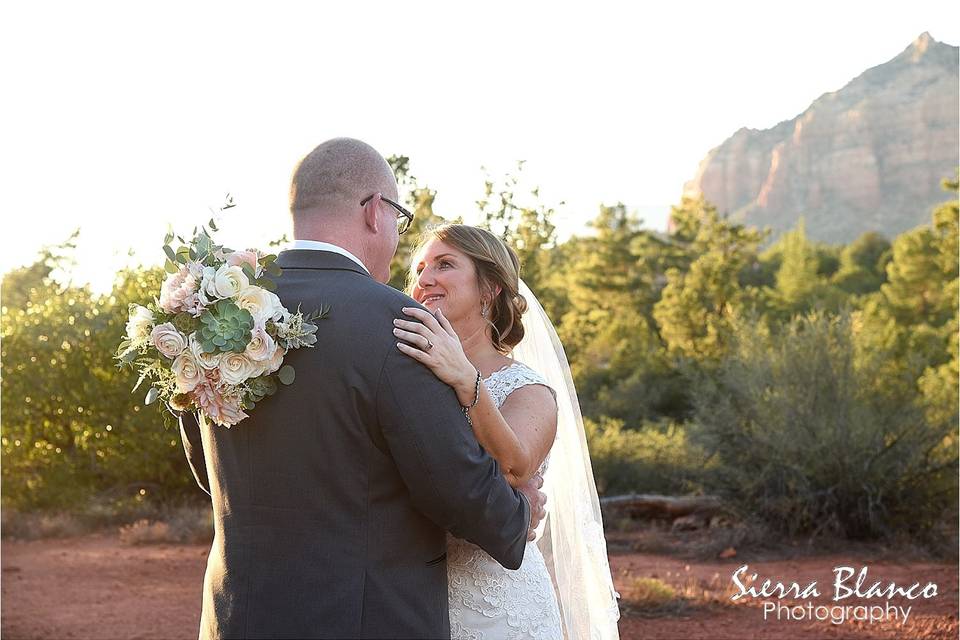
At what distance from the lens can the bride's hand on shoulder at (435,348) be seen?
2.31 metres

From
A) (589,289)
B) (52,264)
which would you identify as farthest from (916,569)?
(589,289)

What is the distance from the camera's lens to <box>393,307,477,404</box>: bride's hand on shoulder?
2314mm

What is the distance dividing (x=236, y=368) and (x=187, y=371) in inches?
5.6

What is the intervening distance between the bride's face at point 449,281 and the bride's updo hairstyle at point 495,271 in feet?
0.09

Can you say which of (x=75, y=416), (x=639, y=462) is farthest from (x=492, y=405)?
(x=75, y=416)

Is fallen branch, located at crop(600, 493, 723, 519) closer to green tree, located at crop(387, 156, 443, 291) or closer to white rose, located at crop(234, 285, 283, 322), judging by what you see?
green tree, located at crop(387, 156, 443, 291)

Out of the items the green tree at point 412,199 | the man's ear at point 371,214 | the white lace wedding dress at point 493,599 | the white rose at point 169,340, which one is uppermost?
the green tree at point 412,199

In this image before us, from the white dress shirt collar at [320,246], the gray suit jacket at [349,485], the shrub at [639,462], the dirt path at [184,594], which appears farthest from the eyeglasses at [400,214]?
the shrub at [639,462]

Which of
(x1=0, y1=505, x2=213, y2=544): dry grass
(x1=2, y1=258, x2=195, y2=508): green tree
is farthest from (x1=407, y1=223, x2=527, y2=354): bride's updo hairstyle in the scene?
A: (x1=2, y1=258, x2=195, y2=508): green tree

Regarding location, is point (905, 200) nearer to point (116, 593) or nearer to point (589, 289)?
point (589, 289)

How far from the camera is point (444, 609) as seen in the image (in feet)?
8.36

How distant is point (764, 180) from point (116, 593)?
149490 mm

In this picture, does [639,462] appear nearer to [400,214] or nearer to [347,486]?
[400,214]

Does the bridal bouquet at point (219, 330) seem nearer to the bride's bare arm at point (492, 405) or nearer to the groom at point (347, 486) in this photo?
the groom at point (347, 486)
